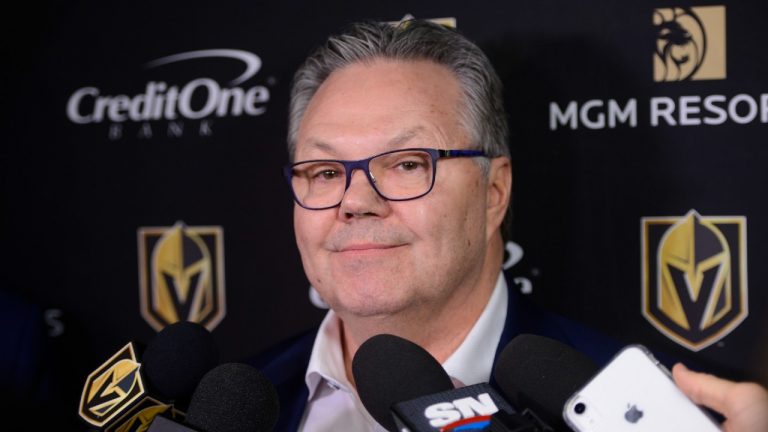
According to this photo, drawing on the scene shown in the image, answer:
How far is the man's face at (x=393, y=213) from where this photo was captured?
→ 1589mm

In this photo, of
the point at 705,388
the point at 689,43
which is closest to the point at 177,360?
the point at 705,388

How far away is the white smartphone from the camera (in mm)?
881

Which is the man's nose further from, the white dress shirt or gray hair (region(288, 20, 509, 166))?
the white dress shirt

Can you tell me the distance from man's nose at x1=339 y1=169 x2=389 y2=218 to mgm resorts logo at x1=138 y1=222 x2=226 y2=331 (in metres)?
0.72

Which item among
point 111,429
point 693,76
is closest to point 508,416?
point 111,429

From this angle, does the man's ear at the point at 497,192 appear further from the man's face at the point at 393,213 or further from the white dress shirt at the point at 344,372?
the white dress shirt at the point at 344,372

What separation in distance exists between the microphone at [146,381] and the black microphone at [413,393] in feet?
0.96

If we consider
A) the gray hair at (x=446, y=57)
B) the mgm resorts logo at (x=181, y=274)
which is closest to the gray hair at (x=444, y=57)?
the gray hair at (x=446, y=57)

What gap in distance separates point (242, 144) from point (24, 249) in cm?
72

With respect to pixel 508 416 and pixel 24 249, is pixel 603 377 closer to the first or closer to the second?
pixel 508 416

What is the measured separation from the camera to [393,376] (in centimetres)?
106

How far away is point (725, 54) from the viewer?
1863mm

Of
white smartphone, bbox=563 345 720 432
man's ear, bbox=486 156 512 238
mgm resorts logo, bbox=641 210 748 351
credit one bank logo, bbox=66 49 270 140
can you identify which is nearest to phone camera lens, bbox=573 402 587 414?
white smartphone, bbox=563 345 720 432

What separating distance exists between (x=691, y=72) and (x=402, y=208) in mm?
809
